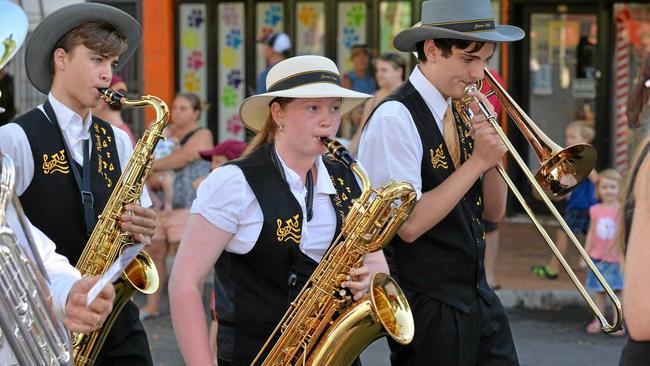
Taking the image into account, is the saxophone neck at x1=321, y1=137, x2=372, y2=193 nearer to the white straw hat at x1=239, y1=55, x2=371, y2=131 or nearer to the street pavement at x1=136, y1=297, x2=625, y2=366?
the white straw hat at x1=239, y1=55, x2=371, y2=131

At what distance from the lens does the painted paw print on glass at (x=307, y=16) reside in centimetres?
1426

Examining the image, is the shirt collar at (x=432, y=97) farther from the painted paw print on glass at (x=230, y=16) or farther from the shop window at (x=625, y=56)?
the painted paw print on glass at (x=230, y=16)

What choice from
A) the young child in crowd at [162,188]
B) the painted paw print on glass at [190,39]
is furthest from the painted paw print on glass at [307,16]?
the young child in crowd at [162,188]

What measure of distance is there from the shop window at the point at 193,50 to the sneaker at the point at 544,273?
5.17 metres

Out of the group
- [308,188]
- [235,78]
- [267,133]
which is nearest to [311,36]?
[235,78]

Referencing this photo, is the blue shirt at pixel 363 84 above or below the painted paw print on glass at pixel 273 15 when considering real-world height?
below

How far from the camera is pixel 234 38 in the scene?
14.5m

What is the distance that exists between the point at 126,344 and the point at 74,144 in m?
0.79

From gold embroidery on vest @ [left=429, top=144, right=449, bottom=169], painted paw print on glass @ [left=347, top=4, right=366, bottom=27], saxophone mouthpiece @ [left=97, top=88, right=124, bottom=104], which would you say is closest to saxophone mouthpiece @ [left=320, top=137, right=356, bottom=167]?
gold embroidery on vest @ [left=429, top=144, right=449, bottom=169]

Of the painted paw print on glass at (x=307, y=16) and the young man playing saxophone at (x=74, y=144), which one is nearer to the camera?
the young man playing saxophone at (x=74, y=144)

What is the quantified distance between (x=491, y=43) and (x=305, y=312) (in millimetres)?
1343

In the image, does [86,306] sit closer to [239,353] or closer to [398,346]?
[239,353]

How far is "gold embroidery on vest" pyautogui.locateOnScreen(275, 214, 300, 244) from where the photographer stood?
410 centimetres

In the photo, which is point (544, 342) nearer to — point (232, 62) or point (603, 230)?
point (603, 230)
